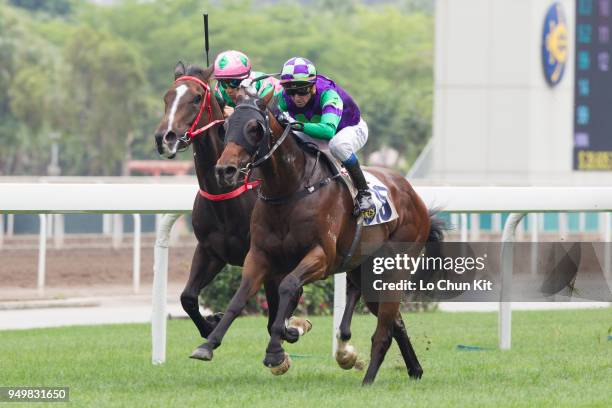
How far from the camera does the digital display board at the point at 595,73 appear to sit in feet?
67.5

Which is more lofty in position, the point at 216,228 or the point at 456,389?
the point at 216,228

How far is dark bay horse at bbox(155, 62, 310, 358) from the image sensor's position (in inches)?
281

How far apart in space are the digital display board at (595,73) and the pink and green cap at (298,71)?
14287mm

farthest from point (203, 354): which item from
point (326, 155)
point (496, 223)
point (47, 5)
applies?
point (47, 5)

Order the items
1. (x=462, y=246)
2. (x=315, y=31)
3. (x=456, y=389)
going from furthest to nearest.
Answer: (x=315, y=31) → (x=462, y=246) → (x=456, y=389)

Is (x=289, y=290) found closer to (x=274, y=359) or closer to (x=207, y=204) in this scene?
(x=274, y=359)

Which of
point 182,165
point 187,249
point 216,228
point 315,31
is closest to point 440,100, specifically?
point 187,249

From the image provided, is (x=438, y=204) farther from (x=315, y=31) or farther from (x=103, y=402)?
(x=315, y=31)

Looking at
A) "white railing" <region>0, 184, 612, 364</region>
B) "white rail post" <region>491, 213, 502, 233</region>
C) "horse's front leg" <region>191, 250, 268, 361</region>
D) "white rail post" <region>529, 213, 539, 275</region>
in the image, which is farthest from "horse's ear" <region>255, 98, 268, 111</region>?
"white rail post" <region>491, 213, 502, 233</region>

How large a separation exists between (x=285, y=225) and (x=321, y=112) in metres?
0.76

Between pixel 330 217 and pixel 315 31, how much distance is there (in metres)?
60.3

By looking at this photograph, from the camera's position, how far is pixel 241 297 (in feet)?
21.0

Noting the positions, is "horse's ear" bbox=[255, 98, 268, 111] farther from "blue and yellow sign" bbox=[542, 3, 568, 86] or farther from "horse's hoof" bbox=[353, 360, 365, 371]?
"blue and yellow sign" bbox=[542, 3, 568, 86]

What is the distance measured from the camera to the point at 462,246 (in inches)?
322
